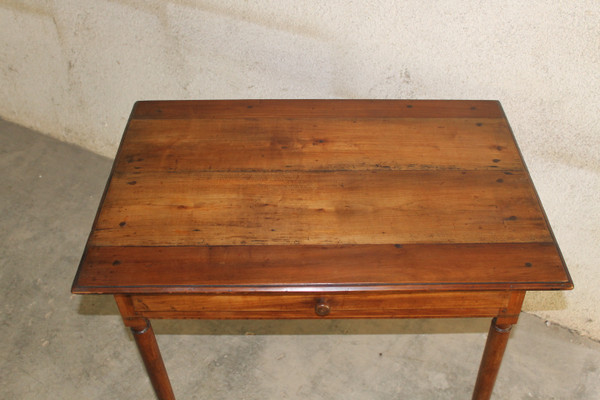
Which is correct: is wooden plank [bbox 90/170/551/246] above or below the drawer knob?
above

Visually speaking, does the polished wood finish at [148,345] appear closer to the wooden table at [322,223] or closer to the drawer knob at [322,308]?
the wooden table at [322,223]

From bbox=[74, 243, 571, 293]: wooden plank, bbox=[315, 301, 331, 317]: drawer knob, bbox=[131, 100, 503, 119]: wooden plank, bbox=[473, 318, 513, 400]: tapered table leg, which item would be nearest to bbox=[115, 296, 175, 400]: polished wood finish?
bbox=[74, 243, 571, 293]: wooden plank

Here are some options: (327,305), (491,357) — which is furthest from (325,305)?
(491,357)

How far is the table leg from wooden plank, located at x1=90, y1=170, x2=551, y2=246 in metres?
0.23

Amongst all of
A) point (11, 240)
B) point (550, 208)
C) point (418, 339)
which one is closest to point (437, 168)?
point (550, 208)

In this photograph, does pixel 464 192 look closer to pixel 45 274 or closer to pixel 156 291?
pixel 156 291

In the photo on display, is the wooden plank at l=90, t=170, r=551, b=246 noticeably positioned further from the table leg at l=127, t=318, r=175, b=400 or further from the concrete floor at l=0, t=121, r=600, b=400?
the concrete floor at l=0, t=121, r=600, b=400

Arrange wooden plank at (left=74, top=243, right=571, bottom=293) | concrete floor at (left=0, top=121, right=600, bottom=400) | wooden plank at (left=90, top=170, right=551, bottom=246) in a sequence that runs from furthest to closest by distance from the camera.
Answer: concrete floor at (left=0, top=121, right=600, bottom=400) → wooden plank at (left=90, top=170, right=551, bottom=246) → wooden plank at (left=74, top=243, right=571, bottom=293)

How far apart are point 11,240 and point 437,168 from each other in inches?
73.1

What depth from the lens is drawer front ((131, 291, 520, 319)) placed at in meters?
1.46

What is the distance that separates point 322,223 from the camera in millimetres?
1524

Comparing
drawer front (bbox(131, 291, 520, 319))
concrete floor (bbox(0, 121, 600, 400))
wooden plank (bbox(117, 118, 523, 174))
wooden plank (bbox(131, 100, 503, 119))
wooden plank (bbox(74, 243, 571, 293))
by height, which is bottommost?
concrete floor (bbox(0, 121, 600, 400))

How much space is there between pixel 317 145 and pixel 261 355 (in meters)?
0.85

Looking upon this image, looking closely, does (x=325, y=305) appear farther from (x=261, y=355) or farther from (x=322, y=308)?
(x=261, y=355)
